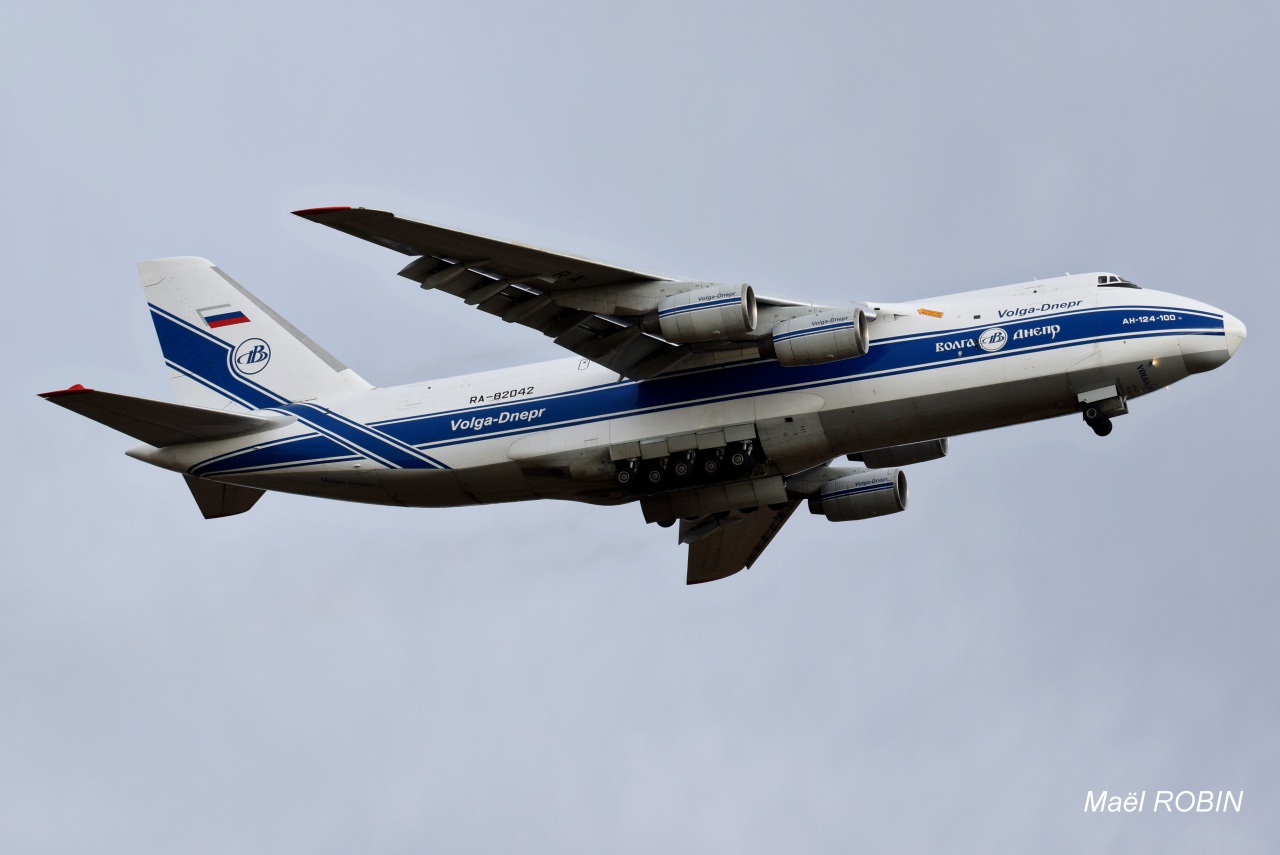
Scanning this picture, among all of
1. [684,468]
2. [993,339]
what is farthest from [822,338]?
[684,468]

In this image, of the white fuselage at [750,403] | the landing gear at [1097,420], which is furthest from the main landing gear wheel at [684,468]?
the landing gear at [1097,420]

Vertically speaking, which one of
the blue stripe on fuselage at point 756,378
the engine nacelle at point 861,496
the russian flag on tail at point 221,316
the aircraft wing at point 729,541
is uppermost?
the russian flag on tail at point 221,316

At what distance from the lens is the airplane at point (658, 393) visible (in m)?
21.2

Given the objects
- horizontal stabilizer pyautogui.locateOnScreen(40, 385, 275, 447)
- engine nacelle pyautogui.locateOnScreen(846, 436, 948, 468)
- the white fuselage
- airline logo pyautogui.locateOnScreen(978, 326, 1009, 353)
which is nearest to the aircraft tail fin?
the white fuselage

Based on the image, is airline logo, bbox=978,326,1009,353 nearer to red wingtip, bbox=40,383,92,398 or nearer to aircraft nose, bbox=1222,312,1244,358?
aircraft nose, bbox=1222,312,1244,358

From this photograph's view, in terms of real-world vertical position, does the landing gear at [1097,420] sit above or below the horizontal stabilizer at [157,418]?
below

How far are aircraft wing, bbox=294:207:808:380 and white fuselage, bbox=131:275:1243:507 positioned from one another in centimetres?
68

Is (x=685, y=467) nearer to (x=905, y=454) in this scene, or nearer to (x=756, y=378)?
Result: (x=756, y=378)

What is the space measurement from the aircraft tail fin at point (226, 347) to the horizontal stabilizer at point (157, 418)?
2.85 feet

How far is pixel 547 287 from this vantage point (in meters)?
21.8

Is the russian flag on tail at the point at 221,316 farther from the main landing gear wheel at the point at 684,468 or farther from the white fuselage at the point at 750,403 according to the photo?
the main landing gear wheel at the point at 684,468

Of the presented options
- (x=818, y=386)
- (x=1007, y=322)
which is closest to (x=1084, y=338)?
(x=1007, y=322)

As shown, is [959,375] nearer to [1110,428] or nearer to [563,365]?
[1110,428]

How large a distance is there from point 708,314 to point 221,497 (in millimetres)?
9263
